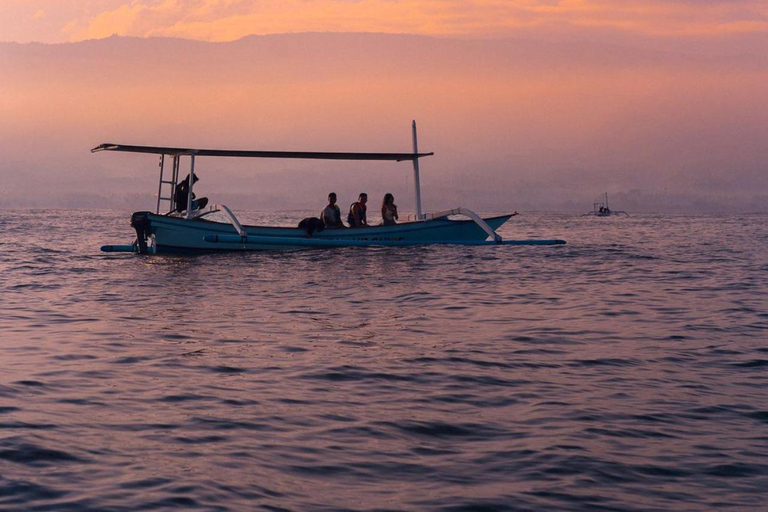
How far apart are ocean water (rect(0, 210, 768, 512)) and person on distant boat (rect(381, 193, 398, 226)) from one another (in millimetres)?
11081

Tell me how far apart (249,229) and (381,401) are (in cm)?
2094

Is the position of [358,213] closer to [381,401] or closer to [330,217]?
[330,217]

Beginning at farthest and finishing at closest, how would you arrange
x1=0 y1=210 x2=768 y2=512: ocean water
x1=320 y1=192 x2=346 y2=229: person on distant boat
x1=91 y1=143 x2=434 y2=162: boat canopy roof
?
1. x1=320 y1=192 x2=346 y2=229: person on distant boat
2. x1=91 y1=143 x2=434 y2=162: boat canopy roof
3. x1=0 y1=210 x2=768 y2=512: ocean water

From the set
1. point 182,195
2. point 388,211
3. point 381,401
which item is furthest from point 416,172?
point 381,401

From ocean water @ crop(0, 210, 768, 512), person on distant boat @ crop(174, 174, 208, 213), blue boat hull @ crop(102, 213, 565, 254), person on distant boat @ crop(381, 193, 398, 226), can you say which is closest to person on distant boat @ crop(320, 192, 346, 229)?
blue boat hull @ crop(102, 213, 565, 254)

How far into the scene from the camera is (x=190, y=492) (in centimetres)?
576

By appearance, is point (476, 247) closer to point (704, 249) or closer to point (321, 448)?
point (704, 249)

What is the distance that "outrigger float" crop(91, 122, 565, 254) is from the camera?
2772 centimetres

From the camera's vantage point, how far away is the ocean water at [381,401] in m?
5.91

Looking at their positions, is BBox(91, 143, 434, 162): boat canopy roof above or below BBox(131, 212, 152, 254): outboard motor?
above

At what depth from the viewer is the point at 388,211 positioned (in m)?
30.5

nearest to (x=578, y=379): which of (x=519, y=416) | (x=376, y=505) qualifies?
(x=519, y=416)

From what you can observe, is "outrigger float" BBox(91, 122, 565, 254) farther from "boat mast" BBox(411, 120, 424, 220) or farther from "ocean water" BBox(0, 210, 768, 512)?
"ocean water" BBox(0, 210, 768, 512)

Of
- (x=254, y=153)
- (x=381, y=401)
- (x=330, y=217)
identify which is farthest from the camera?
(x=330, y=217)
